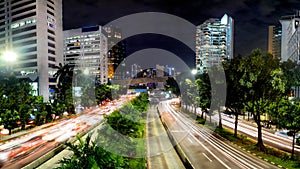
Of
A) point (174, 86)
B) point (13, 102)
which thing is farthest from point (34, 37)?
point (174, 86)

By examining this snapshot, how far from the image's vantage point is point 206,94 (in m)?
44.4

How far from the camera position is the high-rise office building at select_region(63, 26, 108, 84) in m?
182

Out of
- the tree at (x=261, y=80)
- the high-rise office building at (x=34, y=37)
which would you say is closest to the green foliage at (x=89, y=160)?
the tree at (x=261, y=80)

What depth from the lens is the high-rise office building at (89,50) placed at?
A: 182 m

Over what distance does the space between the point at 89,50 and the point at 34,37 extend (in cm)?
9058

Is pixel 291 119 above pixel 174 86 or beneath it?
beneath

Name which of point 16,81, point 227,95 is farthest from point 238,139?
point 16,81

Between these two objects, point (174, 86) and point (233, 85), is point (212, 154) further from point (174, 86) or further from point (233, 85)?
point (174, 86)

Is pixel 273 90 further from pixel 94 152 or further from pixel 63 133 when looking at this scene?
pixel 63 133

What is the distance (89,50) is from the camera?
184 metres

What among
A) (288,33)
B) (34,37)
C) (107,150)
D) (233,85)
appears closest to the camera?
(107,150)

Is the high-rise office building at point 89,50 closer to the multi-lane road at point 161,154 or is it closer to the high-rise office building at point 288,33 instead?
the high-rise office building at point 288,33

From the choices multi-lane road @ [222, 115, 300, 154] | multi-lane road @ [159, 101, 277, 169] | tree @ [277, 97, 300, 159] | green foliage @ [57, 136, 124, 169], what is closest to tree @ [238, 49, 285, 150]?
tree @ [277, 97, 300, 159]

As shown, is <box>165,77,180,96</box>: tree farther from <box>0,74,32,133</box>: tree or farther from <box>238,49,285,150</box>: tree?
<box>238,49,285,150</box>: tree
